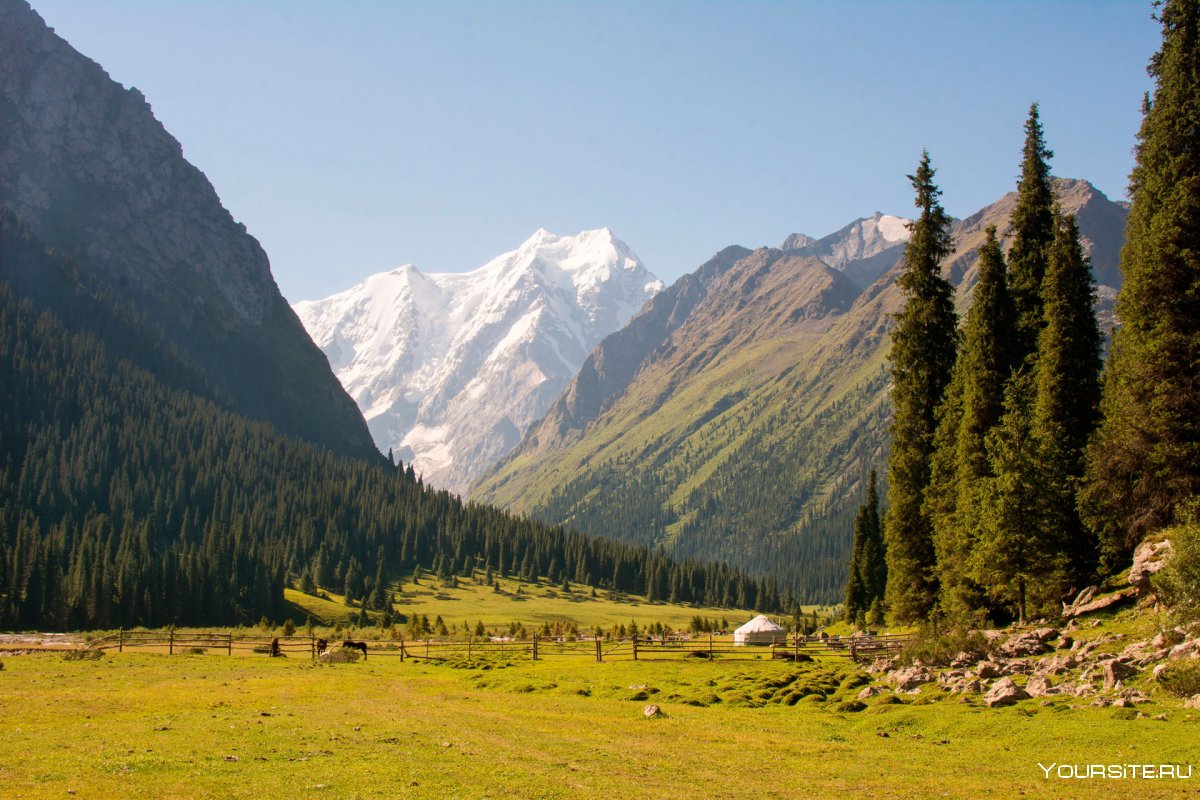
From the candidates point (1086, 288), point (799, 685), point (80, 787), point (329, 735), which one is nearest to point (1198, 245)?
point (1086, 288)

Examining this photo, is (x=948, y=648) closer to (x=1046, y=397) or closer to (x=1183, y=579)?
(x=1183, y=579)

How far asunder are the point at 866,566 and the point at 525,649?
55726mm

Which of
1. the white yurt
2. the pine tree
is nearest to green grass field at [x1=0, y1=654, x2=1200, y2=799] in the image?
the pine tree

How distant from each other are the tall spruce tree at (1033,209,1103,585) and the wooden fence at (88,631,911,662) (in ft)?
52.1

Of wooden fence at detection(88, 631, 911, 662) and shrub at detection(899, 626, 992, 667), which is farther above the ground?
shrub at detection(899, 626, 992, 667)

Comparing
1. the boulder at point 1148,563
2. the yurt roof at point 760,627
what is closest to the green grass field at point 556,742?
the boulder at point 1148,563

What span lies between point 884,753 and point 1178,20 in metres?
42.8

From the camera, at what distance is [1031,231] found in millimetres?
58469

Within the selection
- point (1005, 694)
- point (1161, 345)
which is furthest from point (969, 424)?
point (1005, 694)

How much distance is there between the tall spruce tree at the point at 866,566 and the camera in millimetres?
112294

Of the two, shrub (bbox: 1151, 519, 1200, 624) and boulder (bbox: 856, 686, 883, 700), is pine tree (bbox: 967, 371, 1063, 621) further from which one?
boulder (bbox: 856, 686, 883, 700)

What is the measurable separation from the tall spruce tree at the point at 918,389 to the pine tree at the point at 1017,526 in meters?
10.9

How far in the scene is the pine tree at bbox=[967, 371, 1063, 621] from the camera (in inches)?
1820

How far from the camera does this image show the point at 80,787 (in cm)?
2112
